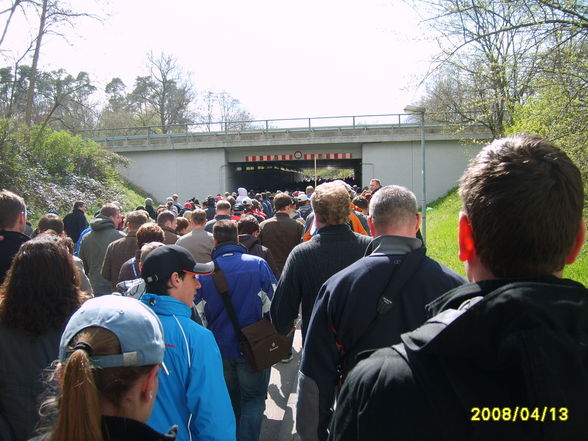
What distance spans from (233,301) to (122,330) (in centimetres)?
235

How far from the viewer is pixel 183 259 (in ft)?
9.62

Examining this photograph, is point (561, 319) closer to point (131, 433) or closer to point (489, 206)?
point (489, 206)

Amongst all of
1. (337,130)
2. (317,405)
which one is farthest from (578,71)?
(337,130)

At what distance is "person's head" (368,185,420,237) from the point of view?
3.04m

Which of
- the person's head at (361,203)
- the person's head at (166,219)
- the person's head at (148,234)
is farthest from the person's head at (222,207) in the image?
the person's head at (148,234)

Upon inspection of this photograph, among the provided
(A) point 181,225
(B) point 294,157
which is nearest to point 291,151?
(B) point 294,157

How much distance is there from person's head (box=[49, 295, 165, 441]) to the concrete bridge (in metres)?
25.4

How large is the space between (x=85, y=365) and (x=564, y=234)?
1.53 m

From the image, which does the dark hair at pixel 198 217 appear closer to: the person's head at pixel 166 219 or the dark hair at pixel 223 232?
the person's head at pixel 166 219

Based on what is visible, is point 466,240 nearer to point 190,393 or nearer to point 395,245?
point 395,245

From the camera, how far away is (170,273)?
2.84 meters

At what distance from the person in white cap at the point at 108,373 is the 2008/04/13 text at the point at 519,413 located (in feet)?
3.68

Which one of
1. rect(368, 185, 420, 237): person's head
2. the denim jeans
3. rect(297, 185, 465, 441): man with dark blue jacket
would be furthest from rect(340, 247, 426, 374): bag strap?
the denim jeans

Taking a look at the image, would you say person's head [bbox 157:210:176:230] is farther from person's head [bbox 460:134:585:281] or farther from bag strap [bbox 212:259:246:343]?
person's head [bbox 460:134:585:281]
